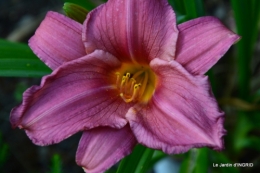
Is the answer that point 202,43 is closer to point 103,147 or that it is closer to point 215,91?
point 103,147

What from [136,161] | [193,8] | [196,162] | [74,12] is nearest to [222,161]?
[196,162]

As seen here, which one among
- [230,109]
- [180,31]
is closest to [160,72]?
[180,31]

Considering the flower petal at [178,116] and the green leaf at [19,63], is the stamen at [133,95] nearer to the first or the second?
the flower petal at [178,116]

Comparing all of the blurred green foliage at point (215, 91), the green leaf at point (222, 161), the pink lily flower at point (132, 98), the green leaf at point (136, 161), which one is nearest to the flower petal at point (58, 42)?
the pink lily flower at point (132, 98)

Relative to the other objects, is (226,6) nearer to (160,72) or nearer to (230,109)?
(230,109)

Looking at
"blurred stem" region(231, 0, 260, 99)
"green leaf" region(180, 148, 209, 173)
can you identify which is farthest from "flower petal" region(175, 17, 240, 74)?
"green leaf" region(180, 148, 209, 173)
